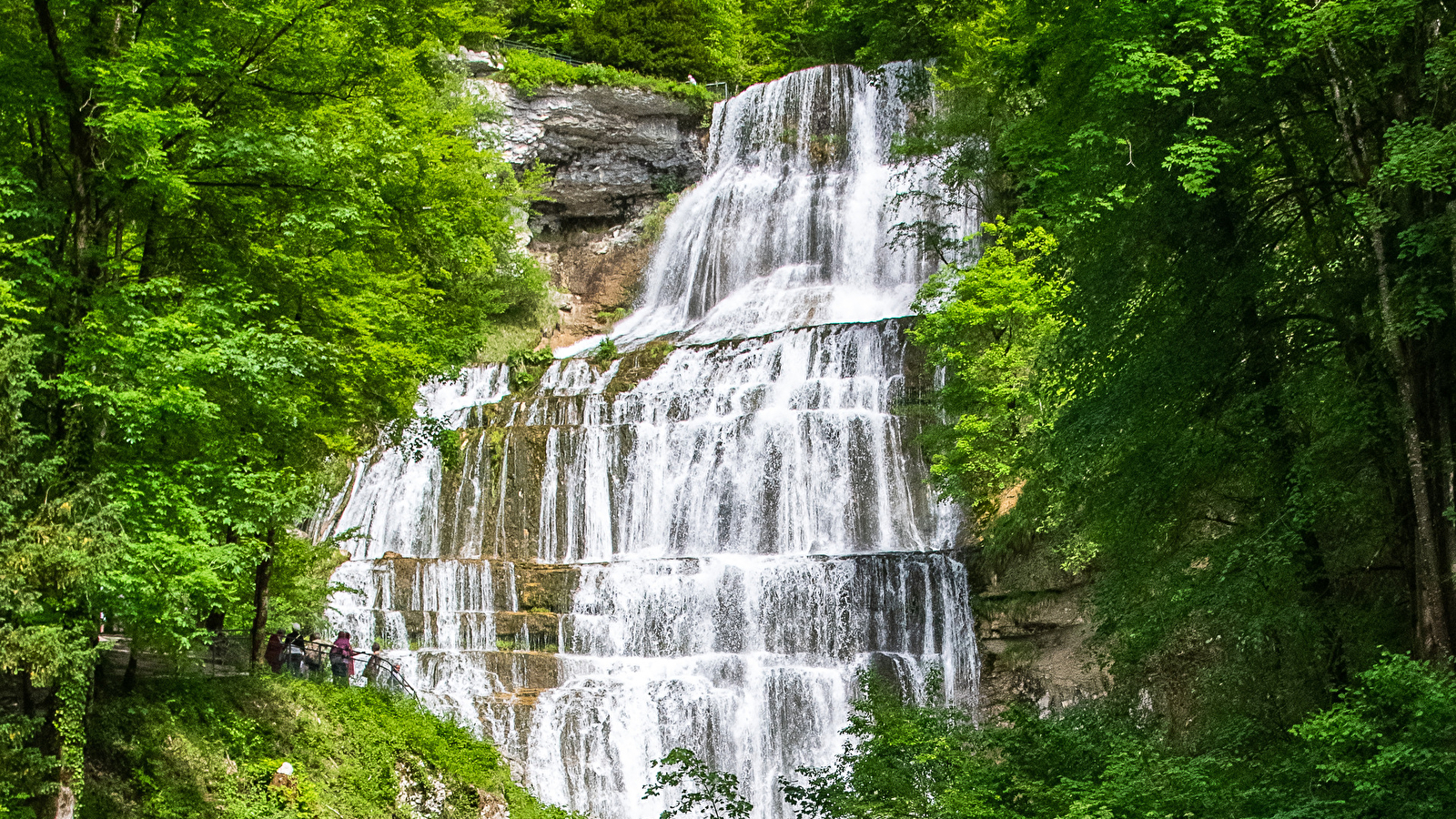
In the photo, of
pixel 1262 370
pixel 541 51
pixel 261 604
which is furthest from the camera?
pixel 541 51

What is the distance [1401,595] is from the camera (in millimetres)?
10781

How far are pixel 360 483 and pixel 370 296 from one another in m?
14.6

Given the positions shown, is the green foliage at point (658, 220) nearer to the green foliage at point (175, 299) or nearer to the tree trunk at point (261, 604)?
the green foliage at point (175, 299)

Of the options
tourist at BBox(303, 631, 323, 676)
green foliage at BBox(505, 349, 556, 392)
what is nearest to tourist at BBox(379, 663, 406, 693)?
tourist at BBox(303, 631, 323, 676)

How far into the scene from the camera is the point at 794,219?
3544 cm

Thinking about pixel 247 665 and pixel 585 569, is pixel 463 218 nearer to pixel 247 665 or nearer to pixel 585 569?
pixel 247 665

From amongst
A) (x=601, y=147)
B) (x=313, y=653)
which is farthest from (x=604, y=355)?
(x=313, y=653)

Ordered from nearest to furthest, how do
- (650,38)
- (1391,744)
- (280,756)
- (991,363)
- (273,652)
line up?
(1391,744) → (280,756) → (273,652) → (991,363) → (650,38)

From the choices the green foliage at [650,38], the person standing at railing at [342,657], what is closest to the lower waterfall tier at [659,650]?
the person standing at railing at [342,657]

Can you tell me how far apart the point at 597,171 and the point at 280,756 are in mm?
27597

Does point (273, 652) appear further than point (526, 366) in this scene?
No

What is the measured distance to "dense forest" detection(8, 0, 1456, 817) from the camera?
387 inches

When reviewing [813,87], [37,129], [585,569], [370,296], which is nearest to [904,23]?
[813,87]

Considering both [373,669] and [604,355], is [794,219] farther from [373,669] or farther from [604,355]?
[373,669]
